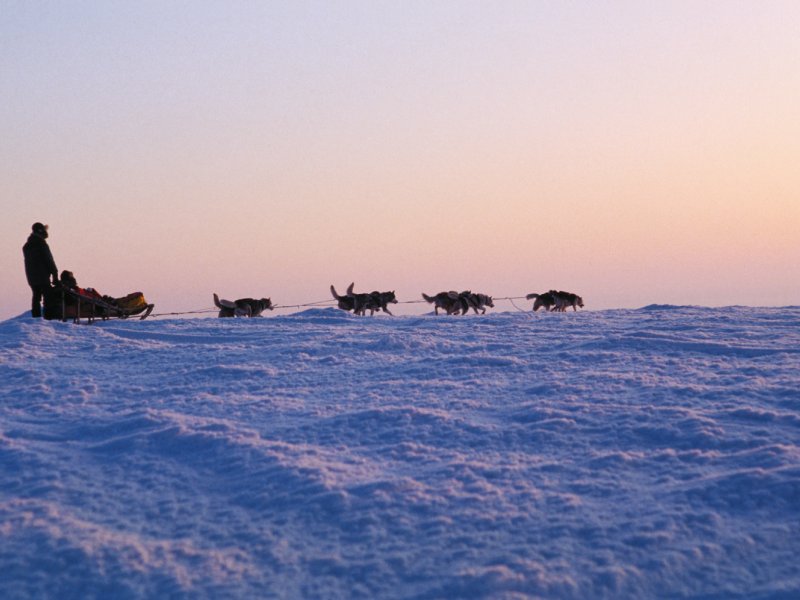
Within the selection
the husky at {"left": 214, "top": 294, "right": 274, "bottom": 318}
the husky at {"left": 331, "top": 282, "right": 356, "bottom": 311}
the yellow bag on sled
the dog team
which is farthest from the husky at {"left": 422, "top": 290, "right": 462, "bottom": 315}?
the yellow bag on sled

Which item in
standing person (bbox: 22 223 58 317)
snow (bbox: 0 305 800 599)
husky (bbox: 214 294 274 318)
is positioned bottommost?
snow (bbox: 0 305 800 599)

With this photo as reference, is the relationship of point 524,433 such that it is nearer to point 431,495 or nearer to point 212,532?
point 431,495

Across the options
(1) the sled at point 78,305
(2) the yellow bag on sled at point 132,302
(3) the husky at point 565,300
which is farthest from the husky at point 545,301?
(1) the sled at point 78,305

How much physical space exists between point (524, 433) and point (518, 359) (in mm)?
2454

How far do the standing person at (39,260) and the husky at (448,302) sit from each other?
6690 millimetres

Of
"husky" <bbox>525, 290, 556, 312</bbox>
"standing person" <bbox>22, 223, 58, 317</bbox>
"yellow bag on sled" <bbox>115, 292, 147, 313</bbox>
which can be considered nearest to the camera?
"standing person" <bbox>22, 223, 58, 317</bbox>

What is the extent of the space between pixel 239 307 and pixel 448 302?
3.84 metres

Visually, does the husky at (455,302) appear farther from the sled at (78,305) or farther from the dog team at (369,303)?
the sled at (78,305)

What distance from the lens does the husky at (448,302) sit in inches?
557

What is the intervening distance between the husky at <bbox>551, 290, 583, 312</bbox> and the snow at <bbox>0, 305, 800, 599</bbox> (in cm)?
857

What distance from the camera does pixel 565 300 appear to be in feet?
51.7

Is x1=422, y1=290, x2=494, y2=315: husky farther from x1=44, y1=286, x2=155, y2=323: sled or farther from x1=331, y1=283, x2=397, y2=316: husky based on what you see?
x1=44, y1=286, x2=155, y2=323: sled

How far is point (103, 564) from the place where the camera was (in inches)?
115

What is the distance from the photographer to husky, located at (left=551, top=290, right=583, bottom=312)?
51.2 feet
